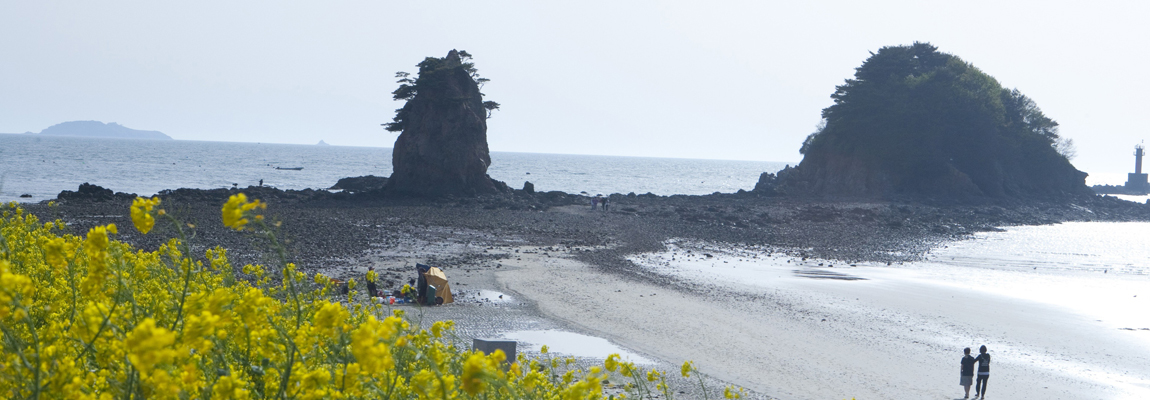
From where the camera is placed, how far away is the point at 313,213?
36000 millimetres

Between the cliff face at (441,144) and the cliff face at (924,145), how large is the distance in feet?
80.2

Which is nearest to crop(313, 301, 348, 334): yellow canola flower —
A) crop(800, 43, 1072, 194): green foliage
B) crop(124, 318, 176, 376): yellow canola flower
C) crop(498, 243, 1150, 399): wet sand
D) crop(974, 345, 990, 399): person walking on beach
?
crop(124, 318, 176, 376): yellow canola flower

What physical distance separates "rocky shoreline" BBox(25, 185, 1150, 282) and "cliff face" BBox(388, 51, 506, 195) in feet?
7.49

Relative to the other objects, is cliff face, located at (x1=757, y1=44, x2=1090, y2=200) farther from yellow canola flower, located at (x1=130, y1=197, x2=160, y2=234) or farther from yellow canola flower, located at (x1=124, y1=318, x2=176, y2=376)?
yellow canola flower, located at (x1=124, y1=318, x2=176, y2=376)

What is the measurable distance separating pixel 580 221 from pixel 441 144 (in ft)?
44.4

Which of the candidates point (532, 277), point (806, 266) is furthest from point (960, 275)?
point (532, 277)

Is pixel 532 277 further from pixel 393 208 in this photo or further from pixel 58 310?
pixel 393 208

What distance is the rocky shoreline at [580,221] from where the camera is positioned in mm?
26250

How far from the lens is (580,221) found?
122 ft

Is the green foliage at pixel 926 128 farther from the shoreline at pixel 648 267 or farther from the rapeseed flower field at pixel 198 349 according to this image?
the rapeseed flower field at pixel 198 349

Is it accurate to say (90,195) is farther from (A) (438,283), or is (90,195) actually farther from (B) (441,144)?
(A) (438,283)

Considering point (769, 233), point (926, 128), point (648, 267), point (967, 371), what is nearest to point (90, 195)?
point (648, 267)

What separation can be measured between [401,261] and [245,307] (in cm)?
2008

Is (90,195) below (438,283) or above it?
below
